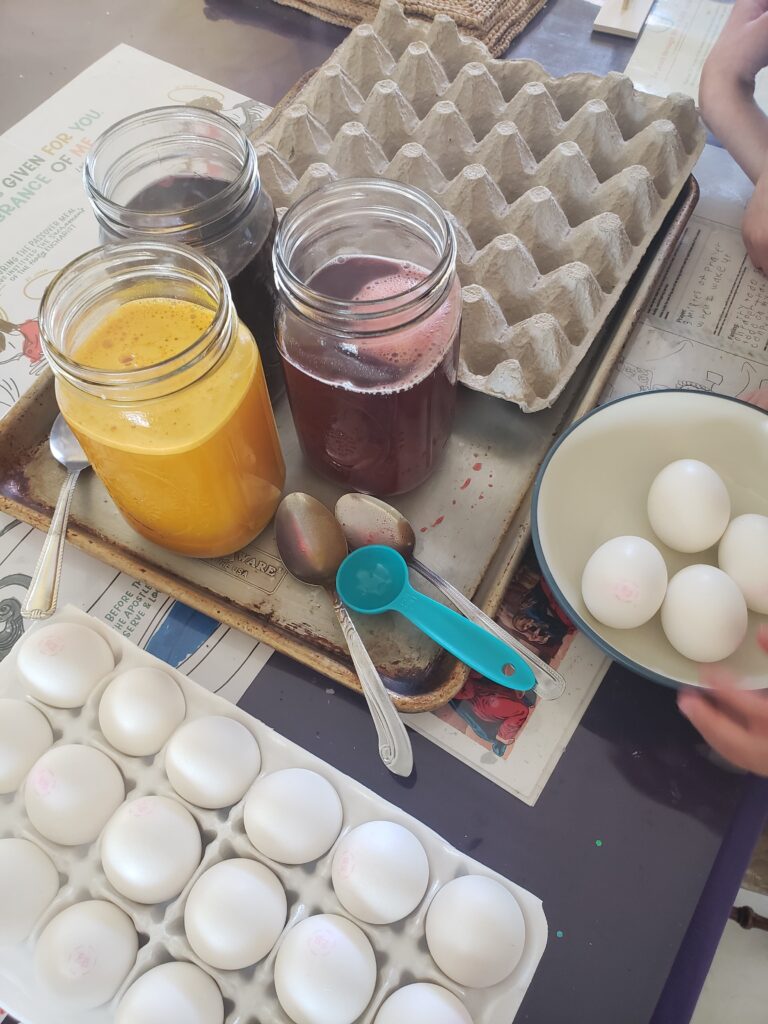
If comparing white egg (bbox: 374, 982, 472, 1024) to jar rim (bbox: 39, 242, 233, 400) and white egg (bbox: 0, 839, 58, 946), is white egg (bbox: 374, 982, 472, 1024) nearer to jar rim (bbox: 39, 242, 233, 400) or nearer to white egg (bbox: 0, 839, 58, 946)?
white egg (bbox: 0, 839, 58, 946)

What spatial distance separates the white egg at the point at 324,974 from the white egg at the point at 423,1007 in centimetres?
2

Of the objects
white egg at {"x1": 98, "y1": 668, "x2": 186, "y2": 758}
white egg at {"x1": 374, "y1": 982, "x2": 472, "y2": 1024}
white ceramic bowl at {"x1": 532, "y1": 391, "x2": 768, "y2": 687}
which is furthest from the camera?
white ceramic bowl at {"x1": 532, "y1": 391, "x2": 768, "y2": 687}

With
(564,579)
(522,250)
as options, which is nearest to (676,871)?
(564,579)

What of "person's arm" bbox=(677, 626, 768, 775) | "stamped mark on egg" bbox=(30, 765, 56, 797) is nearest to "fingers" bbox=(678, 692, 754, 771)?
"person's arm" bbox=(677, 626, 768, 775)

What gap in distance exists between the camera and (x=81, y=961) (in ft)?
1.68

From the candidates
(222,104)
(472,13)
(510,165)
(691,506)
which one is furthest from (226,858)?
(472,13)

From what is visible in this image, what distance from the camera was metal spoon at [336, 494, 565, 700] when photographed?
0.66 meters

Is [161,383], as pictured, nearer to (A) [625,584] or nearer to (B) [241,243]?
(B) [241,243]

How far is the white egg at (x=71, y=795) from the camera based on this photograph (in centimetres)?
56

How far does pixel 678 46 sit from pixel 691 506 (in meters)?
0.95

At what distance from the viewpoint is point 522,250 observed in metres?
0.79

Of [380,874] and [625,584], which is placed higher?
[625,584]

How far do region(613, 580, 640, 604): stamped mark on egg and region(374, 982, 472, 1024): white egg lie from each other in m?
0.33

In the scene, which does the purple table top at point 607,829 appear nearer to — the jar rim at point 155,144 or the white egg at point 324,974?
the white egg at point 324,974
